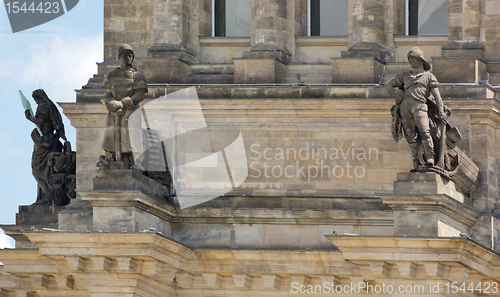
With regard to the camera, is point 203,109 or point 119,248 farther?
point 203,109

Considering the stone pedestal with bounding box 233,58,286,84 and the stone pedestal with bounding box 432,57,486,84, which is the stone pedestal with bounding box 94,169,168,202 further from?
the stone pedestal with bounding box 432,57,486,84

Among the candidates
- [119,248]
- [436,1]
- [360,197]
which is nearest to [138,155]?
[119,248]

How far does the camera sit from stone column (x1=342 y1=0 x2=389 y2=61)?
36438 mm

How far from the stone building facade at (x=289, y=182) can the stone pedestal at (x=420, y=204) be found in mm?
27

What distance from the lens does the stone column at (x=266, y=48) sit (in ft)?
120

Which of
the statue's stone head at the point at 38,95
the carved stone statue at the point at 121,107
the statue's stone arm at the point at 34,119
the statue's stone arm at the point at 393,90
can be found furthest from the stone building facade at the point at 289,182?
the statue's stone arm at the point at 393,90

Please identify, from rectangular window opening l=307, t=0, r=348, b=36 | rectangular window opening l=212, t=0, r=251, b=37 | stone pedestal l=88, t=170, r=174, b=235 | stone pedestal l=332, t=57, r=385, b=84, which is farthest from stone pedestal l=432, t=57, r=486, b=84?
stone pedestal l=88, t=170, r=174, b=235

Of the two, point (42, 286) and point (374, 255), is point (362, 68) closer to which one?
point (374, 255)

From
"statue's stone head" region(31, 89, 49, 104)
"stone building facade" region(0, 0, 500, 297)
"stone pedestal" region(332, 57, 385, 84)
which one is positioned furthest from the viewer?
"statue's stone head" region(31, 89, 49, 104)

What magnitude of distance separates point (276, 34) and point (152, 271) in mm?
6814

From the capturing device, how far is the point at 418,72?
32969mm

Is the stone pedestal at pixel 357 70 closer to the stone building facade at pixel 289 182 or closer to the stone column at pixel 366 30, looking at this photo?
the stone building facade at pixel 289 182

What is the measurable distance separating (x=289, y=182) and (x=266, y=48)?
3.26 metres

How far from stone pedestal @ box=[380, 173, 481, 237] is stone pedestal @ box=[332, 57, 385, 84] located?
4099 millimetres
